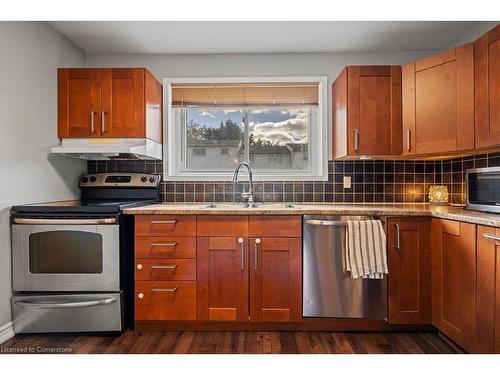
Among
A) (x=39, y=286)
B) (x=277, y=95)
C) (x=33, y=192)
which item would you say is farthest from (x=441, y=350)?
(x=33, y=192)

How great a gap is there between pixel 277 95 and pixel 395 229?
5.18ft

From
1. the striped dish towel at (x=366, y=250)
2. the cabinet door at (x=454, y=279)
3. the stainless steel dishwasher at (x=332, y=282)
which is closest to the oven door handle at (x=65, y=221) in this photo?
the stainless steel dishwasher at (x=332, y=282)

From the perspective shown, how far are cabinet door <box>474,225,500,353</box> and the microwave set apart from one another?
402mm

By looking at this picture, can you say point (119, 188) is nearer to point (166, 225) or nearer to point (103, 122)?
point (103, 122)

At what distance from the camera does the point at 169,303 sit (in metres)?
2.31

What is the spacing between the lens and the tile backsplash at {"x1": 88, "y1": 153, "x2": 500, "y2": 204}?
2980 millimetres

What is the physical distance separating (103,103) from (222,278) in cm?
166

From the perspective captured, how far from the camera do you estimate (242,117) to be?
10.3 ft

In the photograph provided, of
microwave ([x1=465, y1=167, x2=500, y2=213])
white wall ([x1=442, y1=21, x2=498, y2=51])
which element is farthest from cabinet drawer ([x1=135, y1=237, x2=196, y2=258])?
white wall ([x1=442, y1=21, x2=498, y2=51])

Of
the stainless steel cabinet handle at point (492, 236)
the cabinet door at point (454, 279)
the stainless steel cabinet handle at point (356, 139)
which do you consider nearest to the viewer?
the stainless steel cabinet handle at point (492, 236)

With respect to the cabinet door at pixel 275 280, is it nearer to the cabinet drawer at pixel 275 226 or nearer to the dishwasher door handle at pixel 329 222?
the cabinet drawer at pixel 275 226

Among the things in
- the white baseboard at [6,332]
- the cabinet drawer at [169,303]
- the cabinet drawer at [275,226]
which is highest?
the cabinet drawer at [275,226]

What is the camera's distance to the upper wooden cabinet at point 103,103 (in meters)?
2.61

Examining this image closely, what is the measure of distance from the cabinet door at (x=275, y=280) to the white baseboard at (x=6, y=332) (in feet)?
5.29
